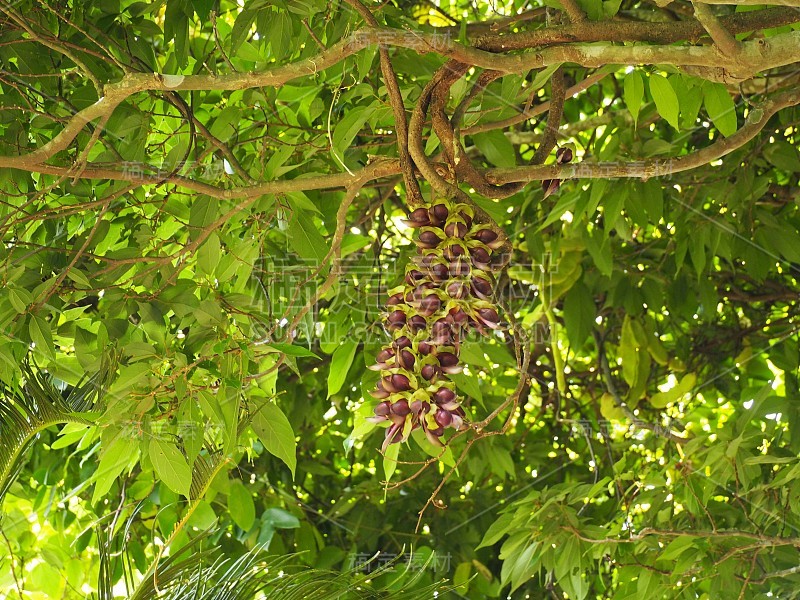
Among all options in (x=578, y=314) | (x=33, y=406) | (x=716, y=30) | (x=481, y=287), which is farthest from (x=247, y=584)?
(x=716, y=30)

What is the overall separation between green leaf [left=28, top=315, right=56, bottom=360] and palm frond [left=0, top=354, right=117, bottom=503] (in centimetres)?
16

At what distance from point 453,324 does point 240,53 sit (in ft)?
2.62

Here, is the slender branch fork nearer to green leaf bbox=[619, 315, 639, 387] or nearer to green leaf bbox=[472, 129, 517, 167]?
green leaf bbox=[472, 129, 517, 167]

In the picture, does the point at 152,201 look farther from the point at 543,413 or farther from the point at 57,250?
the point at 543,413

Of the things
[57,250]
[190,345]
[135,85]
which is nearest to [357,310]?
[190,345]

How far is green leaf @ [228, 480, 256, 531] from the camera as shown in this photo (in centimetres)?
174

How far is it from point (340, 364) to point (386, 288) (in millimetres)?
209

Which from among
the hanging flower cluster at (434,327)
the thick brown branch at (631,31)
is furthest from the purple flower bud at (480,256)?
the thick brown branch at (631,31)

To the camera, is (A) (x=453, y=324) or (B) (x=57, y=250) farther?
(B) (x=57, y=250)

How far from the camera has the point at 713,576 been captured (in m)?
1.42

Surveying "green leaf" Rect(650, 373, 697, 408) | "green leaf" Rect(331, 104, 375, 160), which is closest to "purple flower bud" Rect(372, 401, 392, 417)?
"green leaf" Rect(331, 104, 375, 160)

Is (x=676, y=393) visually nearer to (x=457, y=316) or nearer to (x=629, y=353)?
(x=629, y=353)

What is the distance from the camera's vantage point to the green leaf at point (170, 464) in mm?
1100

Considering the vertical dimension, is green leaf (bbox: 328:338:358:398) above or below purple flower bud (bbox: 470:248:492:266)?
below
